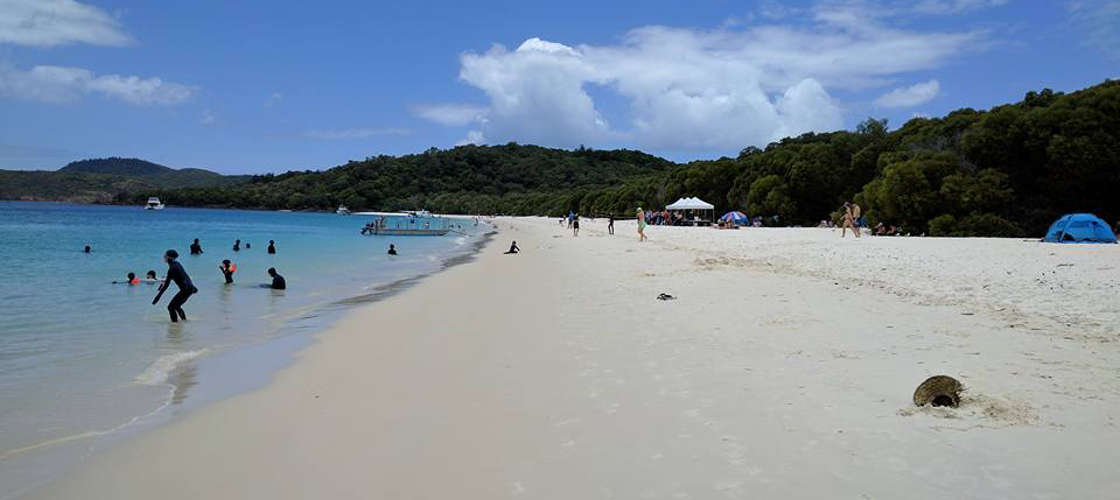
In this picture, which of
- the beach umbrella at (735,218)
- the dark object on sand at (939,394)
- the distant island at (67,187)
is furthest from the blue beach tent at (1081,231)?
the distant island at (67,187)

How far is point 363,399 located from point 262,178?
631 ft

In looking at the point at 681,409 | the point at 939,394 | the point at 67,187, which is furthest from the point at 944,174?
the point at 67,187

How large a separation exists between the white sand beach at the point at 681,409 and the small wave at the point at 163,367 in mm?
1217

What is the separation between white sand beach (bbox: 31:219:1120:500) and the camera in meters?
3.69

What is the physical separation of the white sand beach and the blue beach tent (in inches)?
399

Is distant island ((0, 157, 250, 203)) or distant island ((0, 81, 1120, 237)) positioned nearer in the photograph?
distant island ((0, 81, 1120, 237))

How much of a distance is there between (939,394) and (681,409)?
1770 mm

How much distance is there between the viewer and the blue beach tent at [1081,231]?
18.3 m

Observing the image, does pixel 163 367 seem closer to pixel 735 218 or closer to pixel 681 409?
pixel 681 409

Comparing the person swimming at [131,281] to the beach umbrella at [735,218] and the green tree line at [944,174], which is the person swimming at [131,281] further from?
the beach umbrella at [735,218]

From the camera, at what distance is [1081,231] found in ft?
60.9

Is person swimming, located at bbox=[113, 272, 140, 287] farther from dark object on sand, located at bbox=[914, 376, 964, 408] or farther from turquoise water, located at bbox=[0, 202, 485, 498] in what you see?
dark object on sand, located at bbox=[914, 376, 964, 408]

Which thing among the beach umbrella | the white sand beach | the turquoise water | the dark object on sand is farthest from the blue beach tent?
the beach umbrella

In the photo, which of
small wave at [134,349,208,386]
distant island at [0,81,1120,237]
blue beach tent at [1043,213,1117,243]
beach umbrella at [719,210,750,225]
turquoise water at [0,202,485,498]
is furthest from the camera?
beach umbrella at [719,210,750,225]
